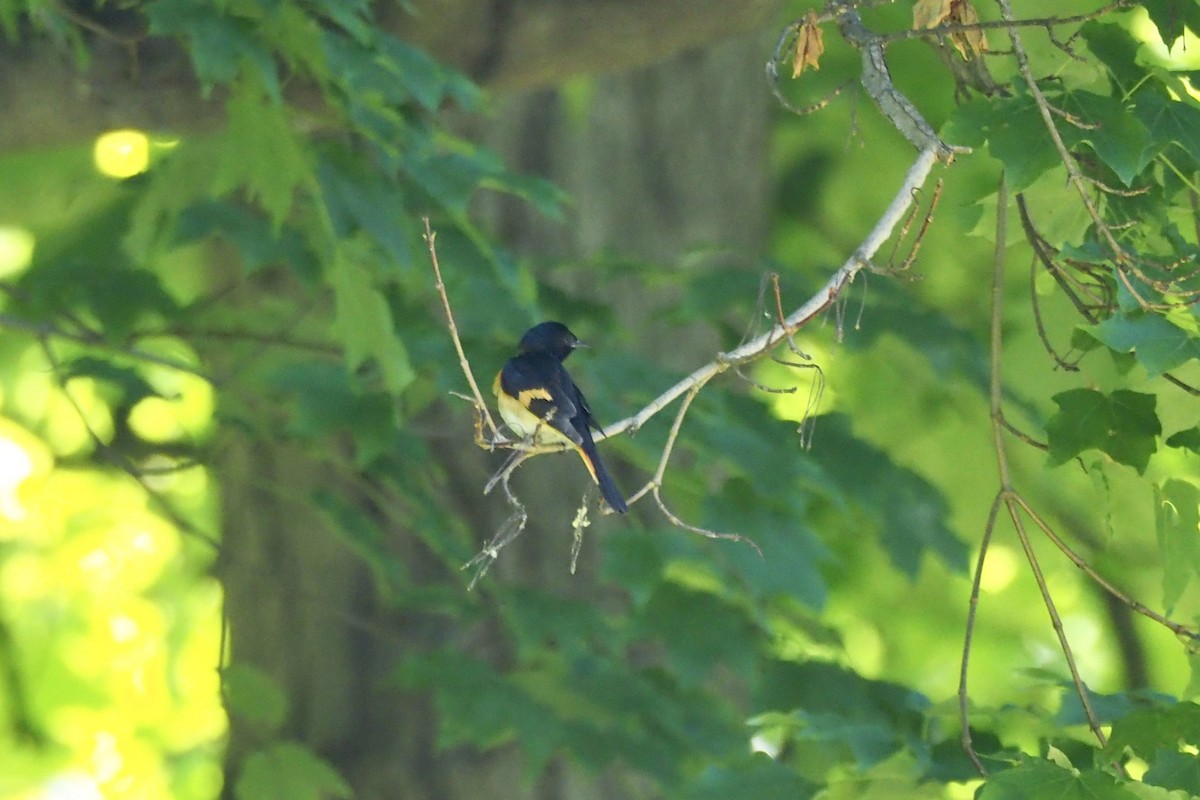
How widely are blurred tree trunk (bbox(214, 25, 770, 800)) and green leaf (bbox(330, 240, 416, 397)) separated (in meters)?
1.73

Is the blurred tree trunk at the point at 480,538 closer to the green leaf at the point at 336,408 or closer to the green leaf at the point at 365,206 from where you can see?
the green leaf at the point at 336,408

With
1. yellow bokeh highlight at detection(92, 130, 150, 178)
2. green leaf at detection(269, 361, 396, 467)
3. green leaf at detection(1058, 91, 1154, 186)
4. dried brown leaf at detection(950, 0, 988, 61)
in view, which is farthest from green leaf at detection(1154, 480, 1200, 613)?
yellow bokeh highlight at detection(92, 130, 150, 178)

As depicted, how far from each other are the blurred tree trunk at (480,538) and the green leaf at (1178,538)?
2823 millimetres

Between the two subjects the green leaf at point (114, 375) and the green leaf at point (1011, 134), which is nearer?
the green leaf at point (1011, 134)

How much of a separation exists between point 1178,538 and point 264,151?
2.19 metres

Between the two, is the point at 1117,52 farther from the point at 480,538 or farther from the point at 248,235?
the point at 480,538

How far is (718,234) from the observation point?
6.43m

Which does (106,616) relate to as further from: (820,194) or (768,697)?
(820,194)

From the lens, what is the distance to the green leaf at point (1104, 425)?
246 centimetres

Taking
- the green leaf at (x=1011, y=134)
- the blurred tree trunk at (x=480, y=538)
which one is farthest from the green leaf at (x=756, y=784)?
the blurred tree trunk at (x=480, y=538)

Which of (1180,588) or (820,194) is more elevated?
(1180,588)

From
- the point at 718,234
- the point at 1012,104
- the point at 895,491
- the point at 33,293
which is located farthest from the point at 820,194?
the point at 1012,104

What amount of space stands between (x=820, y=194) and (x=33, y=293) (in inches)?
Answer: 182

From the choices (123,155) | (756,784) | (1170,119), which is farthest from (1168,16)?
(123,155)
